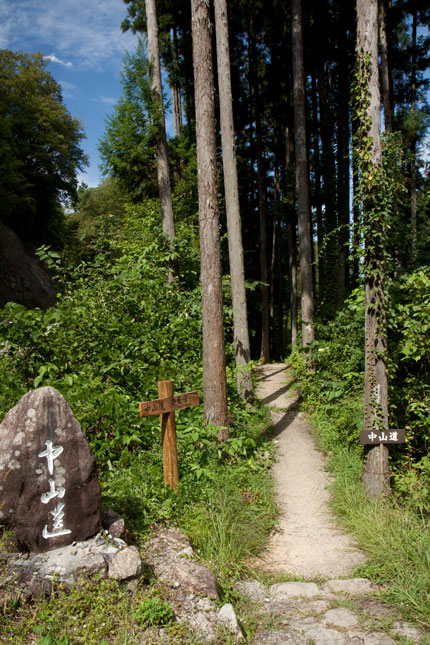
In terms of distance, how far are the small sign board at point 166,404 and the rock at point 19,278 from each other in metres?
15.2

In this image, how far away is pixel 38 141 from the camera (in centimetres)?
2556

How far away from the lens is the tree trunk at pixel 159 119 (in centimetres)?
1141

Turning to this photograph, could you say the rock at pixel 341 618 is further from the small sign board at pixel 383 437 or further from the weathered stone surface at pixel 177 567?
the small sign board at pixel 383 437

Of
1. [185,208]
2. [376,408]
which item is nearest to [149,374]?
[376,408]

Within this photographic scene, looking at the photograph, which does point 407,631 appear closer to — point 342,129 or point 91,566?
point 91,566

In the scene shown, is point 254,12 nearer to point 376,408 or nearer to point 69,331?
point 69,331

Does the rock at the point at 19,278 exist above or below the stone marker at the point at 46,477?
above

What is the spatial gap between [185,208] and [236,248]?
692cm

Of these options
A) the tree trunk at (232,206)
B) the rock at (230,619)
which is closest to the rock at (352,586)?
the rock at (230,619)

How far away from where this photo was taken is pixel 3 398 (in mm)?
5348

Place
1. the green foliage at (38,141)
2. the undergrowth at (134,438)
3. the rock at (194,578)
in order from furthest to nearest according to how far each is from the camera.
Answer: the green foliage at (38,141) → the rock at (194,578) → the undergrowth at (134,438)

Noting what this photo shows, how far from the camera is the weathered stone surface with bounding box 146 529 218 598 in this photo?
11.9 feet

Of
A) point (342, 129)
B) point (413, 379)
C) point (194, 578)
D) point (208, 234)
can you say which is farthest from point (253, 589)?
point (342, 129)

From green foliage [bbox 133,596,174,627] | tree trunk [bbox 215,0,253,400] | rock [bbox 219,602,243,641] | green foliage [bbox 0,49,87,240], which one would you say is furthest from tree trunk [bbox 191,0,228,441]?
green foliage [bbox 0,49,87,240]
